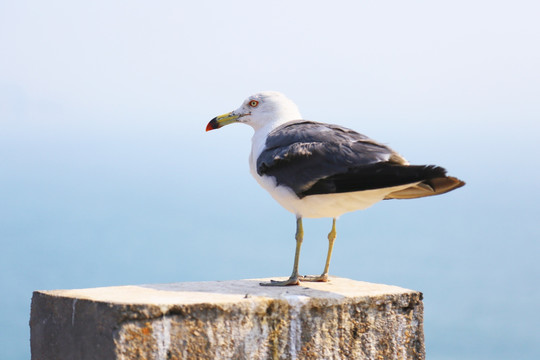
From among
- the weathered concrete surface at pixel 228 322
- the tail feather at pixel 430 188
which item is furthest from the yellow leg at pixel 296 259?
the tail feather at pixel 430 188

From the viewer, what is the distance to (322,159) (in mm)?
6176

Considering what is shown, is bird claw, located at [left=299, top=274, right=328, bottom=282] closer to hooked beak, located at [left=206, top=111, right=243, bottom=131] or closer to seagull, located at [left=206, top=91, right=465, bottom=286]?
seagull, located at [left=206, top=91, right=465, bottom=286]

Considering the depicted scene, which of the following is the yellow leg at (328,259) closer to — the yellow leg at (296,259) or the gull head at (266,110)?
the yellow leg at (296,259)

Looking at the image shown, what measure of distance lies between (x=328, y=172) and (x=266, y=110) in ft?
4.03

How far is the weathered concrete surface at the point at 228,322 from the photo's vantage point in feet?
18.2

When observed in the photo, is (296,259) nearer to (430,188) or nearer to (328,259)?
→ (328,259)

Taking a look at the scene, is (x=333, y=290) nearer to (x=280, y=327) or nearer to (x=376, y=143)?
(x=280, y=327)

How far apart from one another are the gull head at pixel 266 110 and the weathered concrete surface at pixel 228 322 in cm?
146

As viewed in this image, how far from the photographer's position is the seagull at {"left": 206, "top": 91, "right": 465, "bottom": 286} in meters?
5.91

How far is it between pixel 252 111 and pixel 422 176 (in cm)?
194

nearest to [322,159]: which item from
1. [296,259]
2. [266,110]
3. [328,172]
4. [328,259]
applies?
[328,172]

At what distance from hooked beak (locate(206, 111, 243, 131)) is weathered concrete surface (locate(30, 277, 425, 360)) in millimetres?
1528

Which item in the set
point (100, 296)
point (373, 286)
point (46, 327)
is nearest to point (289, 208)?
point (373, 286)

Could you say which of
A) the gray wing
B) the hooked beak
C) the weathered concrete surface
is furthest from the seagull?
the weathered concrete surface
